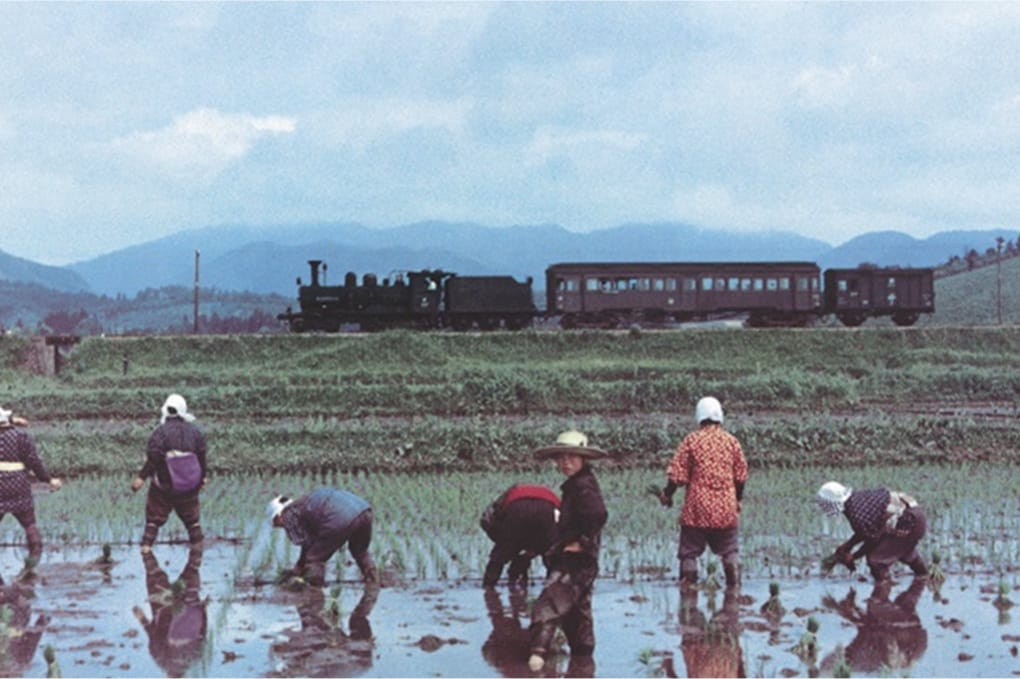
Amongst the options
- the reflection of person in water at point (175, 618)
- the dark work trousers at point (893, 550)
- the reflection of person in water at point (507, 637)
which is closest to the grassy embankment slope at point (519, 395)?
the reflection of person in water at point (175, 618)

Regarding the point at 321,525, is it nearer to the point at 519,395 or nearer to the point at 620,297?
the point at 519,395

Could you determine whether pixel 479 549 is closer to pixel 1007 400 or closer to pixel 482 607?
pixel 482 607

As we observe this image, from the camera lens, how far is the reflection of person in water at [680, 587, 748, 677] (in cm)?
755

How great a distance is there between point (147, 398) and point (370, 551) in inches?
630

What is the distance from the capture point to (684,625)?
862cm

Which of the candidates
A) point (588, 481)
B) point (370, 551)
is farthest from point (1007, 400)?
point (588, 481)

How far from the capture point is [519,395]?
26047 millimetres

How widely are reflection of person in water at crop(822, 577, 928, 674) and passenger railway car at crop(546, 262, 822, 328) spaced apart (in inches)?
1135

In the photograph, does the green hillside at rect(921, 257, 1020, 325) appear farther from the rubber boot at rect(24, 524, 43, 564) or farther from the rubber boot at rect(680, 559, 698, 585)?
the rubber boot at rect(24, 524, 43, 564)

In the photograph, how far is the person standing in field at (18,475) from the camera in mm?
11242

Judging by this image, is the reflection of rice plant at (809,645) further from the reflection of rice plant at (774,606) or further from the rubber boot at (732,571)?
the rubber boot at (732,571)

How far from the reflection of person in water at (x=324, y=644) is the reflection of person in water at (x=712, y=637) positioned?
6.41 feet

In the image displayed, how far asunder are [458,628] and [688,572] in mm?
2138

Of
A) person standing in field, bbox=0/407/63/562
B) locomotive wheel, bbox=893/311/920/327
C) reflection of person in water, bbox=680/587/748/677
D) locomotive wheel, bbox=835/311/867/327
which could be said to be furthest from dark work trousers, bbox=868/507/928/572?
locomotive wheel, bbox=893/311/920/327
